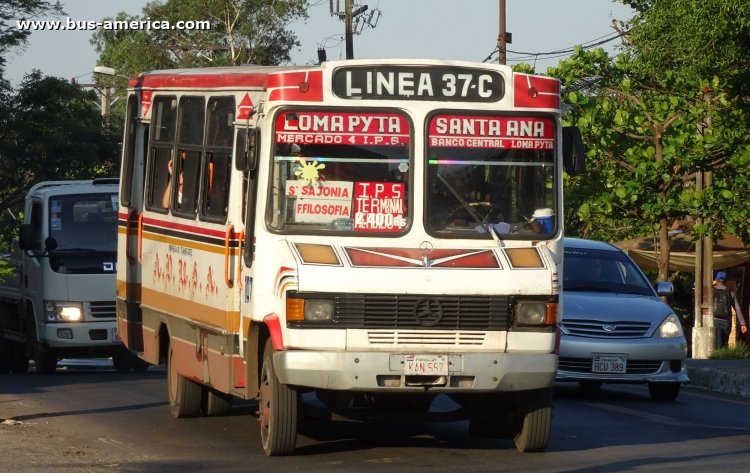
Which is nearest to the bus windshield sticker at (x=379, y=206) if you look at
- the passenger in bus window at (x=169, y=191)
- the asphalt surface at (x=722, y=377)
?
the passenger in bus window at (x=169, y=191)

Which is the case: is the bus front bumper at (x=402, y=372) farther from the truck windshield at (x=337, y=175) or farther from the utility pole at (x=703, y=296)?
the utility pole at (x=703, y=296)

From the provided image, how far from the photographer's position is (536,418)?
35.8 feet

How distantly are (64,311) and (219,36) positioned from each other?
155 ft

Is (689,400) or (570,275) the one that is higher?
(570,275)

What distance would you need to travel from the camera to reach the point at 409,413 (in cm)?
1070

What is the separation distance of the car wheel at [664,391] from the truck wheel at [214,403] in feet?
16.0

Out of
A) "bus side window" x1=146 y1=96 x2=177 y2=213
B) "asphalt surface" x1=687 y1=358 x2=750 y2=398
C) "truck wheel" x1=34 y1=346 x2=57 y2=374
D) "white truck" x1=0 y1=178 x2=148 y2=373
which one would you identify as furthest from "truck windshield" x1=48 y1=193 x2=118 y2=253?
"asphalt surface" x1=687 y1=358 x2=750 y2=398

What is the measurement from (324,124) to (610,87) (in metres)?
17.4

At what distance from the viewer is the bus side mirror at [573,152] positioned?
1106 centimetres

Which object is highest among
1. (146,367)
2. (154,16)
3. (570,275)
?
(154,16)

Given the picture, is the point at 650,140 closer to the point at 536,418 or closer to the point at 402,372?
the point at 536,418

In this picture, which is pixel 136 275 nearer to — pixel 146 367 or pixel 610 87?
pixel 146 367

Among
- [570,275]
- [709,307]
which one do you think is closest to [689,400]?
[570,275]

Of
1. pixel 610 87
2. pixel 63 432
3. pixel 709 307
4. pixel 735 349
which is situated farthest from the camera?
pixel 610 87
